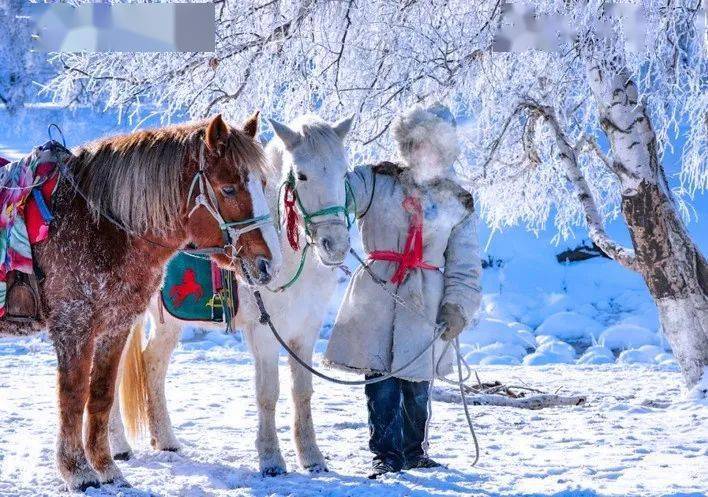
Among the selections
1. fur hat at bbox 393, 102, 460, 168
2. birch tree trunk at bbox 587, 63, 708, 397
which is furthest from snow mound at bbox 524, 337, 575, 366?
fur hat at bbox 393, 102, 460, 168

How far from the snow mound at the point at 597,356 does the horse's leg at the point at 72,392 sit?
22.9 ft

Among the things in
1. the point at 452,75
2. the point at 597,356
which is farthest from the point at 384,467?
the point at 597,356

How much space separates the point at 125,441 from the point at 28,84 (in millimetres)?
18825

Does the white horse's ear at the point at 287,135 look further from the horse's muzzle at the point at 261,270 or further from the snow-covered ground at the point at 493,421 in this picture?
the snow-covered ground at the point at 493,421

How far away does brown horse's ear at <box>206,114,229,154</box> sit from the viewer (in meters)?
3.49

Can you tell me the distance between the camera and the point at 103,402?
3797mm

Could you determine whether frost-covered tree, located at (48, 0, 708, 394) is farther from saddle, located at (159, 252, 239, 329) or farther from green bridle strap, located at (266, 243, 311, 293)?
green bridle strap, located at (266, 243, 311, 293)

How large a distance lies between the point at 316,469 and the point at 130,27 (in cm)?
424

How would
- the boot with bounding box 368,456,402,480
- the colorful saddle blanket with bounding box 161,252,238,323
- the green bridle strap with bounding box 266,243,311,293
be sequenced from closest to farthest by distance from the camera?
the green bridle strap with bounding box 266,243,311,293, the boot with bounding box 368,456,402,480, the colorful saddle blanket with bounding box 161,252,238,323

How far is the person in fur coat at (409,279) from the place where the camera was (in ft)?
13.4

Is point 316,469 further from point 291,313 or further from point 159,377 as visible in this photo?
point 159,377

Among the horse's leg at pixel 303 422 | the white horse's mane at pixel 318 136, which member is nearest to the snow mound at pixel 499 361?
the horse's leg at pixel 303 422

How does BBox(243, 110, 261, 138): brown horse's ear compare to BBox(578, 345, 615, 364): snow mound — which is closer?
BBox(243, 110, 261, 138): brown horse's ear

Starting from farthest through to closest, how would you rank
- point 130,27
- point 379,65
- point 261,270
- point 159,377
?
point 130,27 → point 379,65 → point 159,377 → point 261,270
